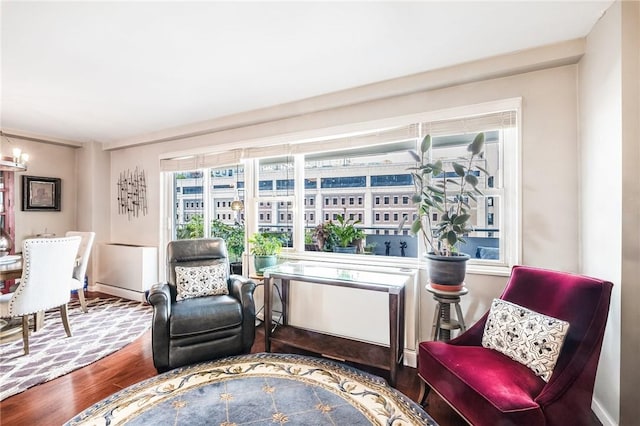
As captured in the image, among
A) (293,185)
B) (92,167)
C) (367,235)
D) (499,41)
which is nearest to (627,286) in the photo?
(499,41)

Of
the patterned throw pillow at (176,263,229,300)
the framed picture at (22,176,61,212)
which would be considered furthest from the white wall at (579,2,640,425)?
the framed picture at (22,176,61,212)

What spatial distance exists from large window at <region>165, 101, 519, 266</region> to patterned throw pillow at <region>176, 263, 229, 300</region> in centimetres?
86

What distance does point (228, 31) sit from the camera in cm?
196

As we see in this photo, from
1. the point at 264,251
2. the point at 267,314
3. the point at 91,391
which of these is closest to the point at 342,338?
the point at 267,314

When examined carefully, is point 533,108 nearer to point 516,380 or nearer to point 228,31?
point 516,380

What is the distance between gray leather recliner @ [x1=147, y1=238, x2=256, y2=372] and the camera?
2320 mm

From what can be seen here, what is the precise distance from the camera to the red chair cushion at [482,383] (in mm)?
1366

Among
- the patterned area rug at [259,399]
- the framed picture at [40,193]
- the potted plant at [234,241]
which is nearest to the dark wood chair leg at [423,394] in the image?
the patterned area rug at [259,399]

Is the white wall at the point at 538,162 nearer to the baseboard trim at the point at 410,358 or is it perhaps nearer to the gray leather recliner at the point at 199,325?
the baseboard trim at the point at 410,358

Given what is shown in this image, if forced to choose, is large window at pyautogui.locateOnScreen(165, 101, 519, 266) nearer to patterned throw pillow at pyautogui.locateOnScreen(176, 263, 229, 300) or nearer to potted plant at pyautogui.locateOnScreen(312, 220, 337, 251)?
A: potted plant at pyautogui.locateOnScreen(312, 220, 337, 251)

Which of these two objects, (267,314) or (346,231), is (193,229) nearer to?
(267,314)

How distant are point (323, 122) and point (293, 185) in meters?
0.79

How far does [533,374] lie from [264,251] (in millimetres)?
2449

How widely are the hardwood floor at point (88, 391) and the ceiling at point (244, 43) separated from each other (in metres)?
2.48
